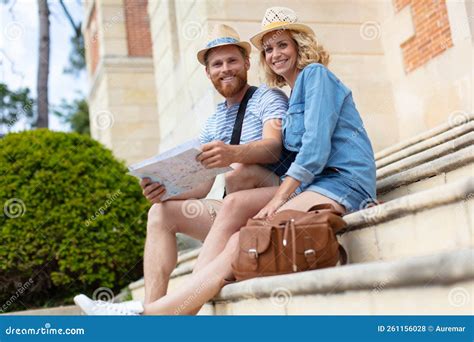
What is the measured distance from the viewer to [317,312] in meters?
2.67

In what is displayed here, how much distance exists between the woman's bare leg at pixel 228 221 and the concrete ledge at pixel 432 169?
81cm

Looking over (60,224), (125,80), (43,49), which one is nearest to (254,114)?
(60,224)

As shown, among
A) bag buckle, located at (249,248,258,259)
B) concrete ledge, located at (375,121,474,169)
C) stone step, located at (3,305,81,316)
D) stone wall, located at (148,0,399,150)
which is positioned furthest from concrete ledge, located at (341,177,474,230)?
stone wall, located at (148,0,399,150)

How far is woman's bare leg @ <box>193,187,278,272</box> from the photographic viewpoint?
3.27 meters

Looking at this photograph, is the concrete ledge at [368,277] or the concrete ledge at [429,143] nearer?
the concrete ledge at [368,277]

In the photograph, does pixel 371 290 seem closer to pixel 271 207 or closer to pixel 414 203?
pixel 414 203

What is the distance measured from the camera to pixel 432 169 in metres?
3.39

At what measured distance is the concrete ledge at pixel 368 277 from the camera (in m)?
2.07

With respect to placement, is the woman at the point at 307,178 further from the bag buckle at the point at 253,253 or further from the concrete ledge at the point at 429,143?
the concrete ledge at the point at 429,143

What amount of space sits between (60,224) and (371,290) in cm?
465

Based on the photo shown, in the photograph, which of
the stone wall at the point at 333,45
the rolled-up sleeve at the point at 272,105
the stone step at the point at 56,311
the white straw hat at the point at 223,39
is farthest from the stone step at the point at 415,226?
the stone wall at the point at 333,45

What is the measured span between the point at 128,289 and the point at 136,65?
302 inches

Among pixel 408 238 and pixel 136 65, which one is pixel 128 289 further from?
pixel 136 65

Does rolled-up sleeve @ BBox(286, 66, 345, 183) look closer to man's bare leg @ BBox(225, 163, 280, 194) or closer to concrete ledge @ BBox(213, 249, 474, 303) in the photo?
man's bare leg @ BBox(225, 163, 280, 194)
